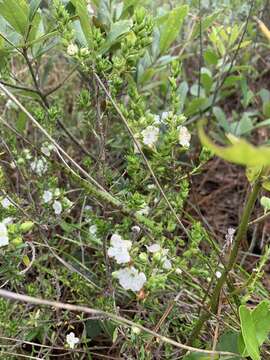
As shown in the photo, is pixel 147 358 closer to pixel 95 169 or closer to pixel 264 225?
pixel 95 169

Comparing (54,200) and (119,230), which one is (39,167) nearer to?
(54,200)

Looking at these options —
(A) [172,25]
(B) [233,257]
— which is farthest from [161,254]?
(A) [172,25]

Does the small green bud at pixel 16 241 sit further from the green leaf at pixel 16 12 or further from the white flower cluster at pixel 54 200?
the green leaf at pixel 16 12

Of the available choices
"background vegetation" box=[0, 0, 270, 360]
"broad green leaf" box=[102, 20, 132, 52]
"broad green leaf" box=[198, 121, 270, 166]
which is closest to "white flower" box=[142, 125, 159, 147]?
"background vegetation" box=[0, 0, 270, 360]

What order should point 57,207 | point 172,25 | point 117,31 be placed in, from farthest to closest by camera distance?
point 172,25 → point 57,207 → point 117,31

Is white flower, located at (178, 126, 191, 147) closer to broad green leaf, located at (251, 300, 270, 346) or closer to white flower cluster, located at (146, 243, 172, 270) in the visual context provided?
white flower cluster, located at (146, 243, 172, 270)
